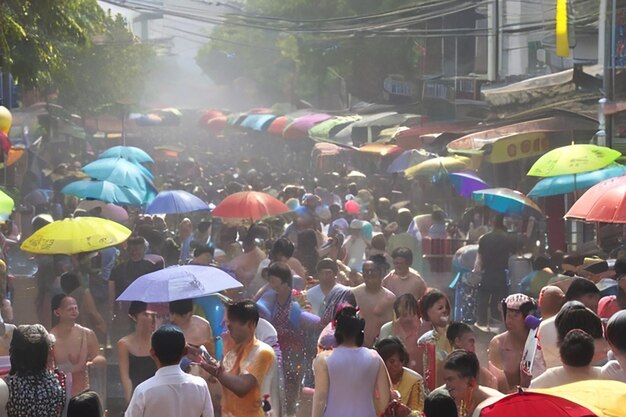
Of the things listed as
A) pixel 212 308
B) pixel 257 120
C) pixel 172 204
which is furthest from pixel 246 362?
pixel 257 120

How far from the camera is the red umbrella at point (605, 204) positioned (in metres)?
11.1

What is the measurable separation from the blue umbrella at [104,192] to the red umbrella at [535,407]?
1363cm

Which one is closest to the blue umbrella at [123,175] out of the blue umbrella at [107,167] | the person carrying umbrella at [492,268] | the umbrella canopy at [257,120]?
the blue umbrella at [107,167]

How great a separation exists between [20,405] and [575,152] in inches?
388

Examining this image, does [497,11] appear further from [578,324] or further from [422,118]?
[578,324]

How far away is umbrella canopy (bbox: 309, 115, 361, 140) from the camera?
3944 centimetres

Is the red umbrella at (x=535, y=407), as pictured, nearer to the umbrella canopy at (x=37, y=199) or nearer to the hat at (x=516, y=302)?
the hat at (x=516, y=302)

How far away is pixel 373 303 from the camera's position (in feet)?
35.4

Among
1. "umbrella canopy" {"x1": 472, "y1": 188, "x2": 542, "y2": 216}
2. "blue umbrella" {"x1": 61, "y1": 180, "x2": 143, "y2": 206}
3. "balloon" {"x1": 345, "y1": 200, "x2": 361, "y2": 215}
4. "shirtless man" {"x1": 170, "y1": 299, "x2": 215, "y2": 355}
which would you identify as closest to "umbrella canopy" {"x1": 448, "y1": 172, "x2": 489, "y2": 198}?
"balloon" {"x1": 345, "y1": 200, "x2": 361, "y2": 215}

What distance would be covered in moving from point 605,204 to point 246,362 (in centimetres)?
504

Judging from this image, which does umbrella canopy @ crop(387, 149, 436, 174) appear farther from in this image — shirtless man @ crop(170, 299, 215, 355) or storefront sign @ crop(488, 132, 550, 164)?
shirtless man @ crop(170, 299, 215, 355)

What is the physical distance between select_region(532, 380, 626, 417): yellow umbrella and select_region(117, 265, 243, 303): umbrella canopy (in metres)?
4.24

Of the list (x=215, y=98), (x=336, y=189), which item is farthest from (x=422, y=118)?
(x=215, y=98)

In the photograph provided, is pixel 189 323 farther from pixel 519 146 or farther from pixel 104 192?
pixel 519 146
